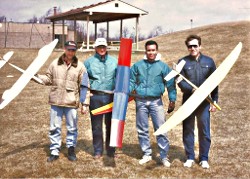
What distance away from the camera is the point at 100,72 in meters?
5.01

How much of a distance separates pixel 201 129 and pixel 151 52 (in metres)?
1.33

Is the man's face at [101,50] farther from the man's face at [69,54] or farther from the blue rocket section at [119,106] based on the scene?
the blue rocket section at [119,106]

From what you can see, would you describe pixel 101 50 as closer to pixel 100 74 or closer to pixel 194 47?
pixel 100 74

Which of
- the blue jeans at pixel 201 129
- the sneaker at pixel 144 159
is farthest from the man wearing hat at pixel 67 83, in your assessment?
the blue jeans at pixel 201 129

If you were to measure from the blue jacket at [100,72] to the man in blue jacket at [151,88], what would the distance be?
1.03 ft

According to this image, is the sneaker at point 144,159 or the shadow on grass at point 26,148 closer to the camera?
the sneaker at point 144,159

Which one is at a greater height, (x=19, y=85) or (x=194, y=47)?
(x=194, y=47)

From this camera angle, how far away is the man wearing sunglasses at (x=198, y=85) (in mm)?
4762

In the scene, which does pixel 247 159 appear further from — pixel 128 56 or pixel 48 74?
pixel 48 74

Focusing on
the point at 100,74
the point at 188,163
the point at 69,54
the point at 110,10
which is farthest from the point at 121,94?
the point at 110,10

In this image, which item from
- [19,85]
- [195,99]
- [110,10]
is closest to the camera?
[195,99]

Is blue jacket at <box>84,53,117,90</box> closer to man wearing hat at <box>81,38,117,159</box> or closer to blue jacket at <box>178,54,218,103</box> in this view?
man wearing hat at <box>81,38,117,159</box>

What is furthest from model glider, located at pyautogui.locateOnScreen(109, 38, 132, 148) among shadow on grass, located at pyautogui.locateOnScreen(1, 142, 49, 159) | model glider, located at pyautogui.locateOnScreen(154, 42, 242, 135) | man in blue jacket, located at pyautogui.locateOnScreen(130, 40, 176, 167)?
shadow on grass, located at pyautogui.locateOnScreen(1, 142, 49, 159)

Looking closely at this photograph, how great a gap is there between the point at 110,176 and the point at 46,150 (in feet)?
5.41
